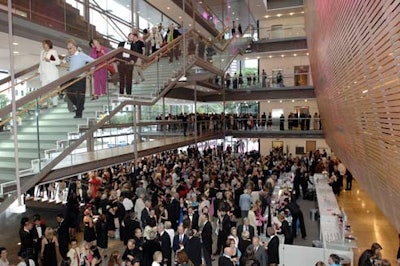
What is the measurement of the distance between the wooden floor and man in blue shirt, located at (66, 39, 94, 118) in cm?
741

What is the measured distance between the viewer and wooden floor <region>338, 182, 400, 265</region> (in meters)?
10.3

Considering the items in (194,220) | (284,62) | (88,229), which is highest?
(284,62)

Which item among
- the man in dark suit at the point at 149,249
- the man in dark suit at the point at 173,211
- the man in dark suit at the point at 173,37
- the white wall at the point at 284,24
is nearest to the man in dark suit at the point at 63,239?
the man in dark suit at the point at 149,249

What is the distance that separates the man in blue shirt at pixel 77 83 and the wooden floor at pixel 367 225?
7408 millimetres

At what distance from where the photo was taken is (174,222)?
1028 cm

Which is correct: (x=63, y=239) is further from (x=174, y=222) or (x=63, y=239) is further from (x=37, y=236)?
(x=174, y=222)

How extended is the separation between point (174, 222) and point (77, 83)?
498 centimetres

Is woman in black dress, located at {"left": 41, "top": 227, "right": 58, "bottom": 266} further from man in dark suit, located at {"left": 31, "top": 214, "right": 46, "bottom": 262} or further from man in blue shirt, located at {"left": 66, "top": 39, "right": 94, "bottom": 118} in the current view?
man in blue shirt, located at {"left": 66, "top": 39, "right": 94, "bottom": 118}

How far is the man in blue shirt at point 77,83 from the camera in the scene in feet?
24.6

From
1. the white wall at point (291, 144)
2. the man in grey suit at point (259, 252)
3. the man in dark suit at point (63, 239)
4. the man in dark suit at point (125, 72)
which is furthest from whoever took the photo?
the white wall at point (291, 144)

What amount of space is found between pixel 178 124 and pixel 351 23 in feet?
45.0

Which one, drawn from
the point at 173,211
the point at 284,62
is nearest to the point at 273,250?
the point at 173,211

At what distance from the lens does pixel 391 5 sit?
324cm

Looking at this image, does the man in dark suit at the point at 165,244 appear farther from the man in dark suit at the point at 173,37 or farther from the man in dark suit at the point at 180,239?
the man in dark suit at the point at 173,37
